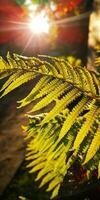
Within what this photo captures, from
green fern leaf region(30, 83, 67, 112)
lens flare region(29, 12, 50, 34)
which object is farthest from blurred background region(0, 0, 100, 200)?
green fern leaf region(30, 83, 67, 112)

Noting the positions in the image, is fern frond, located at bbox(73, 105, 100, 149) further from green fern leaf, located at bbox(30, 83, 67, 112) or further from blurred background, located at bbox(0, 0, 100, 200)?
blurred background, located at bbox(0, 0, 100, 200)

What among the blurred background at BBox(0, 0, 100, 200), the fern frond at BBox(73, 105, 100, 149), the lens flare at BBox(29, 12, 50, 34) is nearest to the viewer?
the fern frond at BBox(73, 105, 100, 149)

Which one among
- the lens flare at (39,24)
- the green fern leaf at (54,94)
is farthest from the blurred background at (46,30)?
the green fern leaf at (54,94)

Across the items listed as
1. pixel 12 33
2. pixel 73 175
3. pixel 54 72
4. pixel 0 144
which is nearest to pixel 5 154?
pixel 0 144

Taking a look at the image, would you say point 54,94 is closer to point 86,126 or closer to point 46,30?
point 86,126

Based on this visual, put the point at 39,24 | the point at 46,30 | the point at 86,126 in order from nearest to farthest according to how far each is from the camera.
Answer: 1. the point at 86,126
2. the point at 39,24
3. the point at 46,30

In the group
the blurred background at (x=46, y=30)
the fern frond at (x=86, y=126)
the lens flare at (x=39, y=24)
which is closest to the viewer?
the fern frond at (x=86, y=126)

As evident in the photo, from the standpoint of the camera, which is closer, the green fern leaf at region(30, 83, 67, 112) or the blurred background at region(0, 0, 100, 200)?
the green fern leaf at region(30, 83, 67, 112)

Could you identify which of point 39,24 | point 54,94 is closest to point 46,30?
point 39,24

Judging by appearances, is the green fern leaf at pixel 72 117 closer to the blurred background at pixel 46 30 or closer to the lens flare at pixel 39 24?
the blurred background at pixel 46 30

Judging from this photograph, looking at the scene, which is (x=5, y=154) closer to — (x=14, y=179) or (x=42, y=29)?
(x=14, y=179)

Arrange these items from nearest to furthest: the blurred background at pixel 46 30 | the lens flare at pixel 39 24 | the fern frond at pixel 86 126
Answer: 1. the fern frond at pixel 86 126
2. the blurred background at pixel 46 30
3. the lens flare at pixel 39 24
